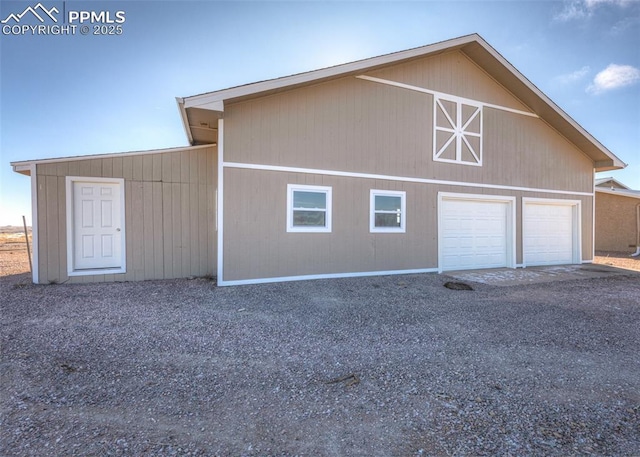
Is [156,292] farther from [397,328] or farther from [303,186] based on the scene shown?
[397,328]

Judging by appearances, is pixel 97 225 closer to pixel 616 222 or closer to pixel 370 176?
pixel 370 176

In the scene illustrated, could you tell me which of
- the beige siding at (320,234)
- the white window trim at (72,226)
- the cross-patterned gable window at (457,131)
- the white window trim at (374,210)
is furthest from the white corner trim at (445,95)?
the white window trim at (72,226)

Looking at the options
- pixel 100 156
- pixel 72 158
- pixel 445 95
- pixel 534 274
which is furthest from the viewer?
pixel 445 95

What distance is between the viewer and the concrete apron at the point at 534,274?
743cm

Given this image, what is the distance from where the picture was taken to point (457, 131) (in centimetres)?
870

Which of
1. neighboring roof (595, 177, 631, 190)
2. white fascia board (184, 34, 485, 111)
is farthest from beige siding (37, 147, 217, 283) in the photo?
neighboring roof (595, 177, 631, 190)

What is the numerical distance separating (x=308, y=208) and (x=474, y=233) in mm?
5526

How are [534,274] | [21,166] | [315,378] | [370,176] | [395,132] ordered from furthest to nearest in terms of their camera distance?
[534,274] → [395,132] → [370,176] → [21,166] → [315,378]

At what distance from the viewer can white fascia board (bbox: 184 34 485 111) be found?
5.82 meters

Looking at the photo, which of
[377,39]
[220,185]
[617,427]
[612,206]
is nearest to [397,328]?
[617,427]

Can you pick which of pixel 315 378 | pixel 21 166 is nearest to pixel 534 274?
pixel 315 378

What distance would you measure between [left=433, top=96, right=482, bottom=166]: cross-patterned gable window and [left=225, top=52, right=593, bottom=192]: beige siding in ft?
0.71

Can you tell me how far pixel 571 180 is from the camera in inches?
408

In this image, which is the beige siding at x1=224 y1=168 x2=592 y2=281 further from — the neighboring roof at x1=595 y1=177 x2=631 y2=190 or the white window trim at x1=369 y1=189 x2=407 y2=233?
the neighboring roof at x1=595 y1=177 x2=631 y2=190
